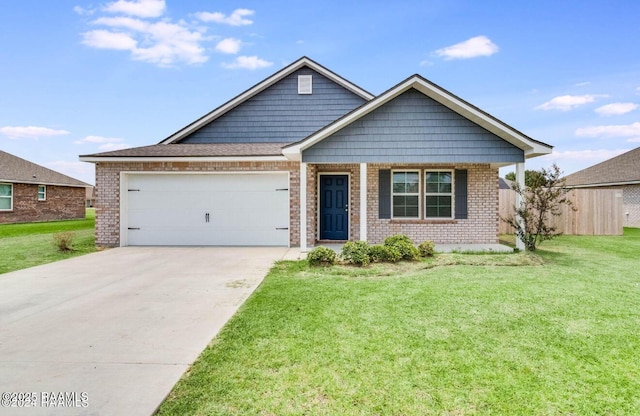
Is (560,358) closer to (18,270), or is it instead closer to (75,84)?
(18,270)

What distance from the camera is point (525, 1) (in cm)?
1202

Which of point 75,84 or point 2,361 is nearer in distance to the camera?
point 2,361

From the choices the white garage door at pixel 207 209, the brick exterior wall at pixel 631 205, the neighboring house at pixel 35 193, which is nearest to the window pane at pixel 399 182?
the white garage door at pixel 207 209

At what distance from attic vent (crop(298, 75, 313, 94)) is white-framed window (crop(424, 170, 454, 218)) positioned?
19.8 feet

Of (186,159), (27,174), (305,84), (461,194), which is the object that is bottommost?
(461,194)

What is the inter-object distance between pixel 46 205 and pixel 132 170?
18.0m

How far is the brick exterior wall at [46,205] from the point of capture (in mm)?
21828

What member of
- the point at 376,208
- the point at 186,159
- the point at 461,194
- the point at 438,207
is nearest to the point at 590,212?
the point at 461,194

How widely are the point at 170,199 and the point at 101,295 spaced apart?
583 cm

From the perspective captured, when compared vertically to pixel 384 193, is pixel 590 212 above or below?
below

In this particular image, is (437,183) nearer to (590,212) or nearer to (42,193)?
(590,212)

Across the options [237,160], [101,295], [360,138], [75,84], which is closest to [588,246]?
[360,138]

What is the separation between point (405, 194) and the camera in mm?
11188

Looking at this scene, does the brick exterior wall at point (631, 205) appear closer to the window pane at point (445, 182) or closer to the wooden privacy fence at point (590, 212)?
the wooden privacy fence at point (590, 212)
